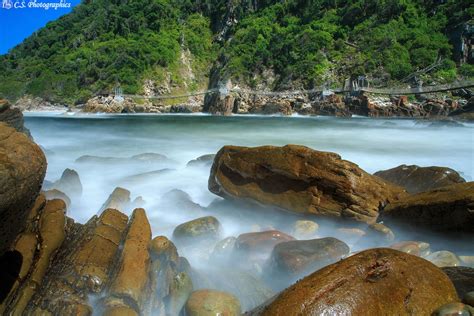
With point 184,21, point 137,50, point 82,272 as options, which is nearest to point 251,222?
point 82,272

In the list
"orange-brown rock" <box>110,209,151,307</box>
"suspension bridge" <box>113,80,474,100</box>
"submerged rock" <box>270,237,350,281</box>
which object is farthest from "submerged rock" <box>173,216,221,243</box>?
"suspension bridge" <box>113,80,474,100</box>

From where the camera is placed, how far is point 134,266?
4230 millimetres

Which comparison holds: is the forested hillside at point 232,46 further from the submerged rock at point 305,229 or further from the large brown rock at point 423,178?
the submerged rock at point 305,229

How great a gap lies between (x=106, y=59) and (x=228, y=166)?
102 m

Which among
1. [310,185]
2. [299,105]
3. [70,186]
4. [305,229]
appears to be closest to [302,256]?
[305,229]

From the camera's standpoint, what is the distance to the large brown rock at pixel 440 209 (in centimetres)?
580

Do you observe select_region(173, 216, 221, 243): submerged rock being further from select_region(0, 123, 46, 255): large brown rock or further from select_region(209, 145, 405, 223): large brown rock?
select_region(0, 123, 46, 255): large brown rock

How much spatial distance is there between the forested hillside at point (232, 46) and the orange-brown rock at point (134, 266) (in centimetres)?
6513

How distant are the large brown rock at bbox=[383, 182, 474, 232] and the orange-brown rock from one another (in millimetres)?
4688

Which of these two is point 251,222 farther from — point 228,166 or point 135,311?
point 135,311

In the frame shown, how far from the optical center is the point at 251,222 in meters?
7.51

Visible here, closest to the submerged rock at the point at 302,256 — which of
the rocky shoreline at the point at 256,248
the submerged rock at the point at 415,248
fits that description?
the rocky shoreline at the point at 256,248

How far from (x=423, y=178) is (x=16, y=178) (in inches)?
328

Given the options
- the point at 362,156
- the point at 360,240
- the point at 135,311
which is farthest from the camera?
the point at 362,156
